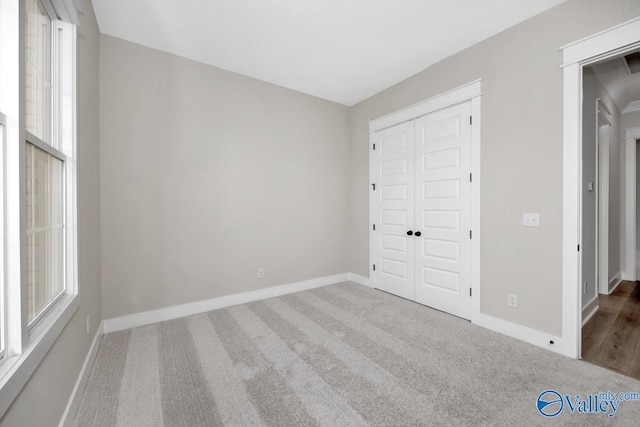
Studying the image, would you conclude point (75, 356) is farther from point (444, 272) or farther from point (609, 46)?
point (609, 46)

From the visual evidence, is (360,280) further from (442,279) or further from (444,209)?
(444,209)

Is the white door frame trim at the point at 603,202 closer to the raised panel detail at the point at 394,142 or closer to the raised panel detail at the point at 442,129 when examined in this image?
the raised panel detail at the point at 442,129

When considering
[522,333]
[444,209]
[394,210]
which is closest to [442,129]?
[444,209]

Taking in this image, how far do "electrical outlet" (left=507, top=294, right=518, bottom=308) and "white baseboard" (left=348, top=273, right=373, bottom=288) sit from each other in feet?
6.20

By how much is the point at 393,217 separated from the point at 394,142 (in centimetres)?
106

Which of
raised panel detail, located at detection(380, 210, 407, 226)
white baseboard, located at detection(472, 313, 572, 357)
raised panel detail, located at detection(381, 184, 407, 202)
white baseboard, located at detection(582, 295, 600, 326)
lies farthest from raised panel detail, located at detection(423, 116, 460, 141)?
white baseboard, located at detection(582, 295, 600, 326)

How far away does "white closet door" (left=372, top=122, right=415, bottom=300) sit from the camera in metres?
3.55

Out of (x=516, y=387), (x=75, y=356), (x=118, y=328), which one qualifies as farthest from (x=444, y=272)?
(x=118, y=328)

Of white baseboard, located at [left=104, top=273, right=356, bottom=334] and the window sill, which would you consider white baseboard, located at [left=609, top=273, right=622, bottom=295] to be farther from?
the window sill

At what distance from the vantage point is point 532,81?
95.0 inches

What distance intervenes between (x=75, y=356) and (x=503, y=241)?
3.55 meters

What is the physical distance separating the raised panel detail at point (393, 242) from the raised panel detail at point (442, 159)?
1026 millimetres

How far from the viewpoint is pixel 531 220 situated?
243 centimetres

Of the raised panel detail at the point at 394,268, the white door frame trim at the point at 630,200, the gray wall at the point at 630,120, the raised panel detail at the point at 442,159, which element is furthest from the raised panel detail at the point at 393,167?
the gray wall at the point at 630,120
